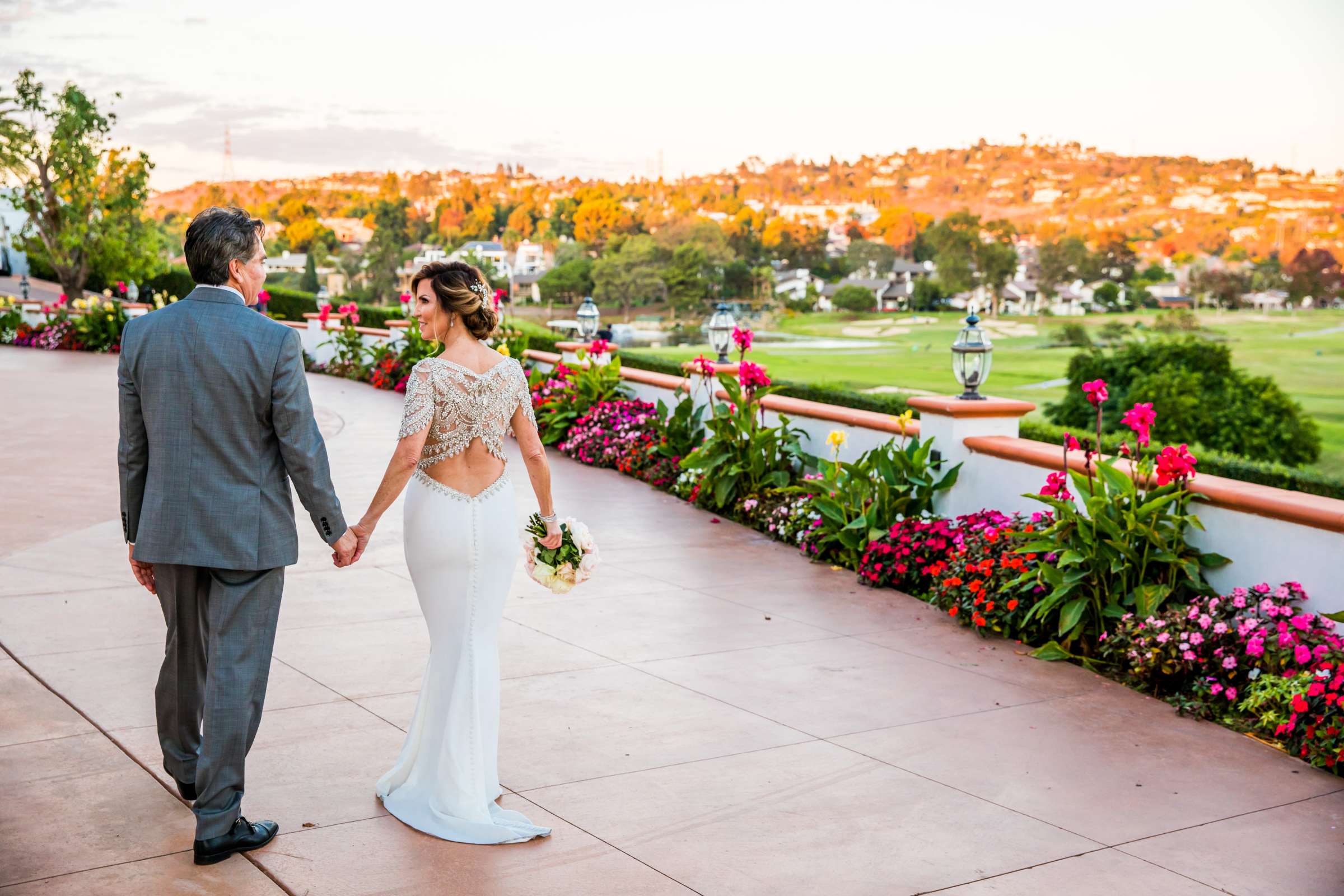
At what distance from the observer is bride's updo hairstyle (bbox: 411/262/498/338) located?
3.57 metres

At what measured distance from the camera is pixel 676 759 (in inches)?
169

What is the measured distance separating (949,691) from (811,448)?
399 centimetres

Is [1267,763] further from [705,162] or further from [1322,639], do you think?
[705,162]

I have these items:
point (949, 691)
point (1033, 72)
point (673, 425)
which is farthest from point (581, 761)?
point (1033, 72)

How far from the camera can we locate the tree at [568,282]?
52156 mm

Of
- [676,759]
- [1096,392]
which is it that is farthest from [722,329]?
[676,759]

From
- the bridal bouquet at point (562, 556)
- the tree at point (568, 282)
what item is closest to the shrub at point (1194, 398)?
the bridal bouquet at point (562, 556)

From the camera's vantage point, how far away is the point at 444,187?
2916 inches

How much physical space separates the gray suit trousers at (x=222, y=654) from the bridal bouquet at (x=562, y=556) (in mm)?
866

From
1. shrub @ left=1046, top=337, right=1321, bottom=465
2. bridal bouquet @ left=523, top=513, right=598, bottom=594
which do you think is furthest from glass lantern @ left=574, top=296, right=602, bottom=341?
bridal bouquet @ left=523, top=513, right=598, bottom=594

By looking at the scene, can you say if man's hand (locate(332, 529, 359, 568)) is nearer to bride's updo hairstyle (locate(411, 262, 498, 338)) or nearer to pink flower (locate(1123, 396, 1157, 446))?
bride's updo hairstyle (locate(411, 262, 498, 338))

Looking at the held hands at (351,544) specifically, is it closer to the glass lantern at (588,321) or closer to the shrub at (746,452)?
the shrub at (746,452)

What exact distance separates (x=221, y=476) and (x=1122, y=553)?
13.4 feet

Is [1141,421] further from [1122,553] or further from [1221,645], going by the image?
[1221,645]
